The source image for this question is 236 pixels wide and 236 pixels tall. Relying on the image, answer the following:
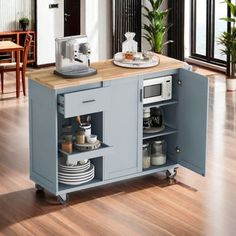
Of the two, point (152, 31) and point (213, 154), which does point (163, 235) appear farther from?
point (152, 31)

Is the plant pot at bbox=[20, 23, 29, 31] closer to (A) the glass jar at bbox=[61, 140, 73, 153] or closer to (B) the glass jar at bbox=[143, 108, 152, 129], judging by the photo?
(B) the glass jar at bbox=[143, 108, 152, 129]

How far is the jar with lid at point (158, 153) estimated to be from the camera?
7.80 m

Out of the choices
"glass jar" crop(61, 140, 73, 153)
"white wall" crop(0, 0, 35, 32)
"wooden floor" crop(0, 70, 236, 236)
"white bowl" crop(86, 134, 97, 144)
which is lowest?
"wooden floor" crop(0, 70, 236, 236)

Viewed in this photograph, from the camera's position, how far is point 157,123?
780cm

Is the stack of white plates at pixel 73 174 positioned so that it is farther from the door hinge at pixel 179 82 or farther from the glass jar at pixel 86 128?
the door hinge at pixel 179 82

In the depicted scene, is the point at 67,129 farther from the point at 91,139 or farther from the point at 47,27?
the point at 47,27

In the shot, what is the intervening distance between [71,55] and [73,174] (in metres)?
0.99

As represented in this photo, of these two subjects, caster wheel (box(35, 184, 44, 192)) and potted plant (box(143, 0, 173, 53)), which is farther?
potted plant (box(143, 0, 173, 53))

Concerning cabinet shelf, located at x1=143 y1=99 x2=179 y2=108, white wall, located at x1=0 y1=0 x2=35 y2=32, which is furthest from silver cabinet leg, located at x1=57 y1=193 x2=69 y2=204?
white wall, located at x1=0 y1=0 x2=35 y2=32

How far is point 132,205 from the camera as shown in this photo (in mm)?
7250

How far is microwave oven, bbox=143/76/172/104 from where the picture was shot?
752 cm

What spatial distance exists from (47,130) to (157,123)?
3.69 ft

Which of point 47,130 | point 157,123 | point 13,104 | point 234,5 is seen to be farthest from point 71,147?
point 234,5

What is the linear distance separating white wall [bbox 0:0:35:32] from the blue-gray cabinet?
461 centimetres
